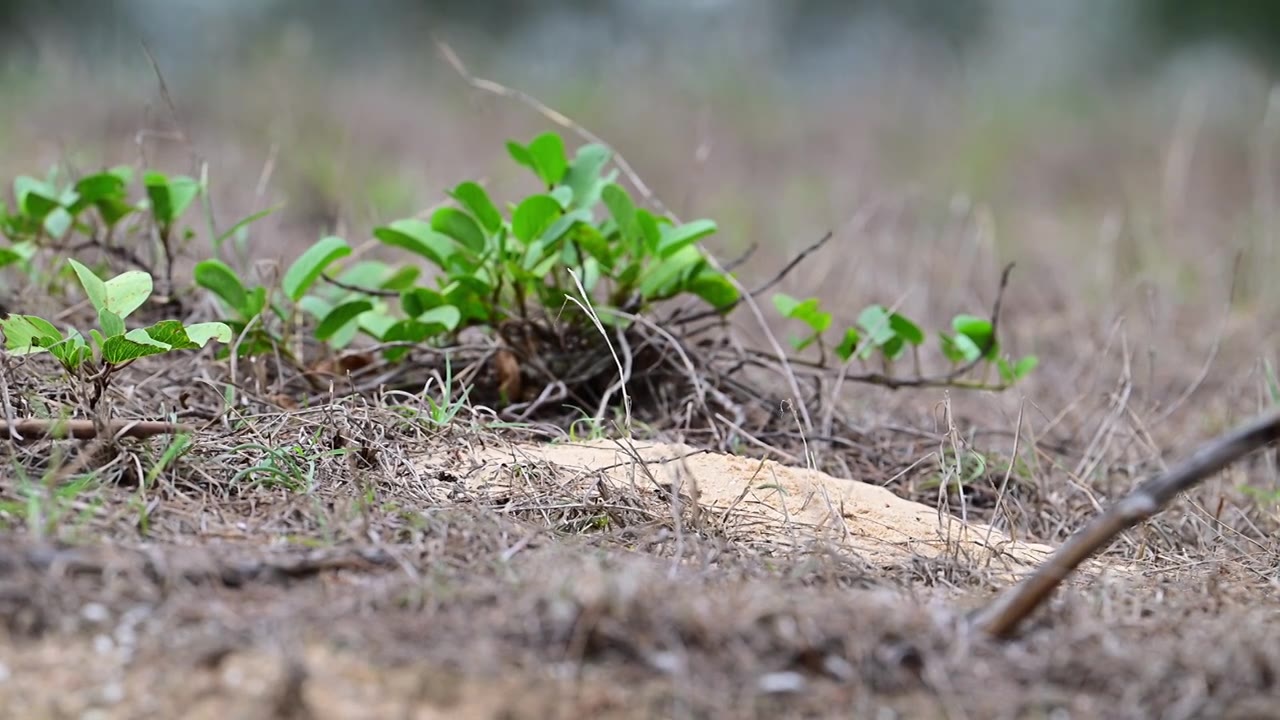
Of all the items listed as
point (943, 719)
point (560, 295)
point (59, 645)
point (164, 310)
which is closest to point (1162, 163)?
point (560, 295)

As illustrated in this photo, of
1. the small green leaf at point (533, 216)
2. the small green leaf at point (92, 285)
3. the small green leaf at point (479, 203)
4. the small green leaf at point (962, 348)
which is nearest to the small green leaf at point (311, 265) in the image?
the small green leaf at point (479, 203)

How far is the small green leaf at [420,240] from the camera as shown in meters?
2.41

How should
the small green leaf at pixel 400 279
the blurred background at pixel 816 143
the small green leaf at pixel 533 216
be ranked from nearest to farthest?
the small green leaf at pixel 533 216
the small green leaf at pixel 400 279
the blurred background at pixel 816 143

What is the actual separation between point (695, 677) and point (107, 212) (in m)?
2.01

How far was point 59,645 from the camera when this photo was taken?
1.27 meters

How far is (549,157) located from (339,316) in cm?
58

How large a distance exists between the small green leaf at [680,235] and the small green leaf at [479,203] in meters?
0.35

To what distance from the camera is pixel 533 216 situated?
7.52ft

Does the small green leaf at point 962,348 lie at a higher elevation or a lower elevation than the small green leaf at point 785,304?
lower

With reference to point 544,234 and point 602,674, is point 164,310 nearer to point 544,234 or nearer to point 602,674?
point 544,234

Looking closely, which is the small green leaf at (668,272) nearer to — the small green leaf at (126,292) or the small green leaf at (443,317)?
the small green leaf at (443,317)

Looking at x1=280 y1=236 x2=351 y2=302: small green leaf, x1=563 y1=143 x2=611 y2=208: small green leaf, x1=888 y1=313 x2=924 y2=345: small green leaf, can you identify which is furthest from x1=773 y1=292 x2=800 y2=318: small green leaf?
x1=280 y1=236 x2=351 y2=302: small green leaf

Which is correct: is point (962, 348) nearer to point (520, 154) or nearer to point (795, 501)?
point (795, 501)

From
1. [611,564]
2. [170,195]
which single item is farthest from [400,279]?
[611,564]
